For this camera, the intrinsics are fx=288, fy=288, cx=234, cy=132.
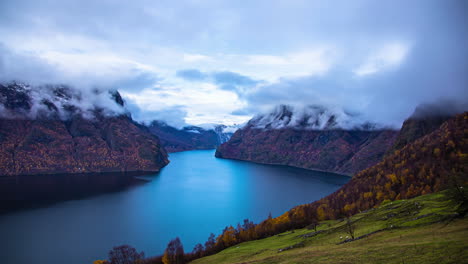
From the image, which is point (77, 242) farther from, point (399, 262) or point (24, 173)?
point (24, 173)

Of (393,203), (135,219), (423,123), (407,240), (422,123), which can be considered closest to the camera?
(407,240)

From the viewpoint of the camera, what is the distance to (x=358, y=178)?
123 metres

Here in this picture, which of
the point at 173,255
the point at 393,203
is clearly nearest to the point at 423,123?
the point at 393,203

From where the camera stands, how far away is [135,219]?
96938mm

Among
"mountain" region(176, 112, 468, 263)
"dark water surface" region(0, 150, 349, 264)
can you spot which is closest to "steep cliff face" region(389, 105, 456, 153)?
"mountain" region(176, 112, 468, 263)

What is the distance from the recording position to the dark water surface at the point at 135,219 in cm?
7106

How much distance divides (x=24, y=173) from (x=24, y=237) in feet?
489

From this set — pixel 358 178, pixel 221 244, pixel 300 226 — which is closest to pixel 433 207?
pixel 300 226

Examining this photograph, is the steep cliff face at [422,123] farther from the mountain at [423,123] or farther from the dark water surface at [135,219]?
the dark water surface at [135,219]

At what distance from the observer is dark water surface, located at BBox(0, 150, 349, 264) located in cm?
7106

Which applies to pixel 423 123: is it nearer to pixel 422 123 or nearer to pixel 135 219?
pixel 422 123

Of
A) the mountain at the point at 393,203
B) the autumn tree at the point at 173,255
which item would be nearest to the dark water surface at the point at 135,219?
the autumn tree at the point at 173,255

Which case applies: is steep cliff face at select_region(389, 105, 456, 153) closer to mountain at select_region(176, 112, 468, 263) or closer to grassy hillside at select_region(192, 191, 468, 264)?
mountain at select_region(176, 112, 468, 263)

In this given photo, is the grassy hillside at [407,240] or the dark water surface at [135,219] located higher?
the grassy hillside at [407,240]
